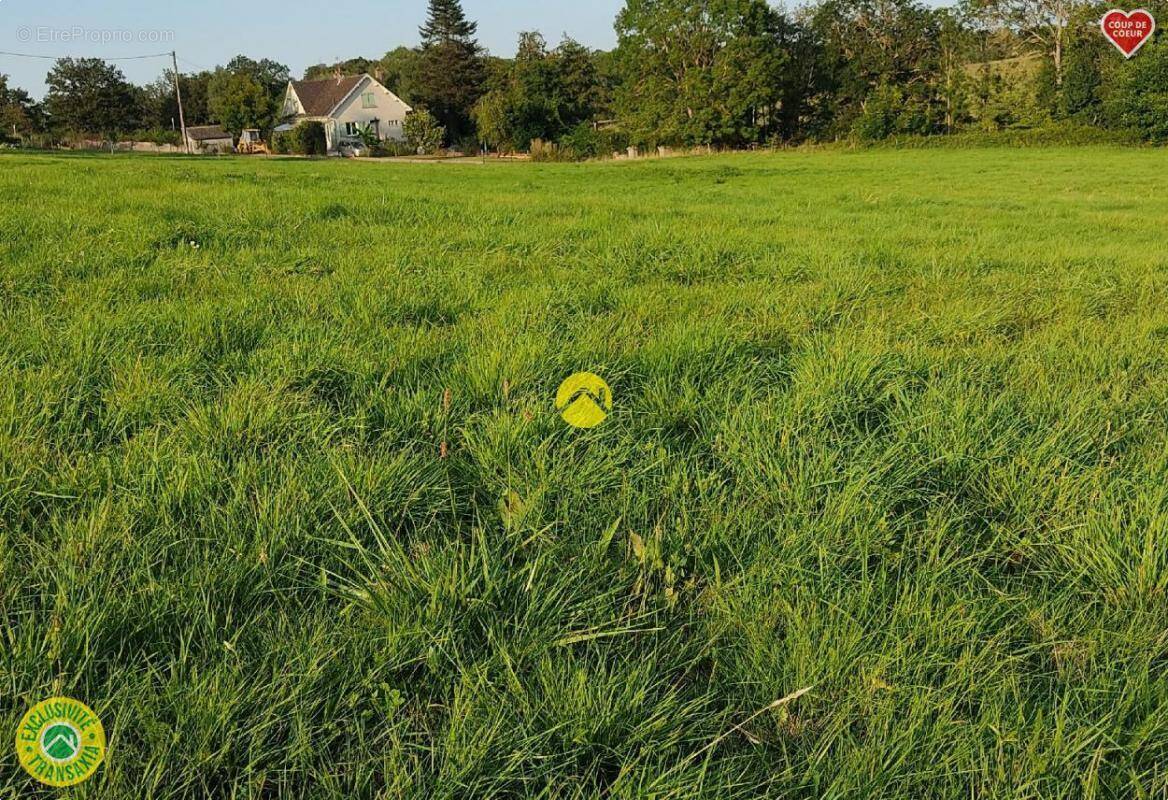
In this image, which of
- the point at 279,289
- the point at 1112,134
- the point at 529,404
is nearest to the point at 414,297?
the point at 279,289

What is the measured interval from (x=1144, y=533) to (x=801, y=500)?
76cm

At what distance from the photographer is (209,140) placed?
68375mm

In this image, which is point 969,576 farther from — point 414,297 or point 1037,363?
point 414,297

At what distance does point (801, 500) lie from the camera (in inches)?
69.1

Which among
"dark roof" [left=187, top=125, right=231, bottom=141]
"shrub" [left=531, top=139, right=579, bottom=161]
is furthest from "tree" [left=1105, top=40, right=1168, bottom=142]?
"dark roof" [left=187, top=125, right=231, bottom=141]

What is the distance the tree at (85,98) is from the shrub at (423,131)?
114 feet

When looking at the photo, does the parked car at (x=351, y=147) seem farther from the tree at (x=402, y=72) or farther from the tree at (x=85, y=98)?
the tree at (x=85, y=98)

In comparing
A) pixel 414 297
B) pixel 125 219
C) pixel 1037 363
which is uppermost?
pixel 125 219

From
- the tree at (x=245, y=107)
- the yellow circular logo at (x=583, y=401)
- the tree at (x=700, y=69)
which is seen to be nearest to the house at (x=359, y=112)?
the tree at (x=245, y=107)

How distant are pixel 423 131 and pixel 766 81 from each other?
25811mm

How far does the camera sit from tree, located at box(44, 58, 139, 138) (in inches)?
2598

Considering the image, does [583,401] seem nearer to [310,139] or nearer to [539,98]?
[539,98]

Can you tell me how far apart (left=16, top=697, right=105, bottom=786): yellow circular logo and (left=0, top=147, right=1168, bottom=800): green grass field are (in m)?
0.05

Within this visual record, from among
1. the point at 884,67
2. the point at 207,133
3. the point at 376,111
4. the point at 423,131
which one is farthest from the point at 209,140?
the point at 884,67
